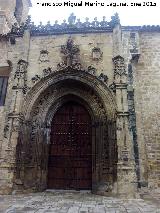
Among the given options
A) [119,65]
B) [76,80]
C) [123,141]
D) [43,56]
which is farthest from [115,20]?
[123,141]

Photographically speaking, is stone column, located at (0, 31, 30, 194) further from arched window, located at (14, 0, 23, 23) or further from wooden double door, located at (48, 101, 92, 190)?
arched window, located at (14, 0, 23, 23)

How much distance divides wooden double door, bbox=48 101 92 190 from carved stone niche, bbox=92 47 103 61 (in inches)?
81.3

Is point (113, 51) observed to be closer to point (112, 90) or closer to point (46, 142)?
point (112, 90)

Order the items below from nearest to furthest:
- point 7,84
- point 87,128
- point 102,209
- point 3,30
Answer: point 102,209 → point 87,128 → point 7,84 → point 3,30

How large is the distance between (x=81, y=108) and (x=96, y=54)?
232 cm

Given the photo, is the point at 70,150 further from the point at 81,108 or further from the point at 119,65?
the point at 119,65

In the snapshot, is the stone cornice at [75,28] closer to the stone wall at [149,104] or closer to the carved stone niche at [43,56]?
the stone wall at [149,104]

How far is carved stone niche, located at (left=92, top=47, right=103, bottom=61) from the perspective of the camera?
9.86 m

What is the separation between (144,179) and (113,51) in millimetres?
5065

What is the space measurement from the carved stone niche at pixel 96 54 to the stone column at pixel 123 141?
645 mm

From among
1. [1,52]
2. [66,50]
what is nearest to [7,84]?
[1,52]

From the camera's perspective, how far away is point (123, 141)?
27.4 ft

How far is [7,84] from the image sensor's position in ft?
35.5

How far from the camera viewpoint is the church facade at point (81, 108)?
27.8 feet
